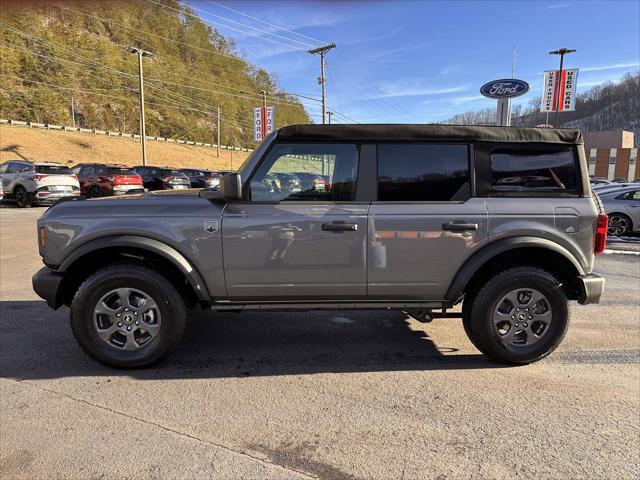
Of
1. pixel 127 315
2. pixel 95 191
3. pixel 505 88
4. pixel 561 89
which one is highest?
pixel 561 89

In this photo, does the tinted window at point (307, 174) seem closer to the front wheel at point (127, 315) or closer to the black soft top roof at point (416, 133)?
the black soft top roof at point (416, 133)

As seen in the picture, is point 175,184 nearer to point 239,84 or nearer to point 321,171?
point 321,171

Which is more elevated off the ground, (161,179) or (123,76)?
(123,76)

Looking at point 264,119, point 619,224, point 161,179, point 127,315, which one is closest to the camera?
point 127,315

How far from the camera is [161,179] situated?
24.4 metres

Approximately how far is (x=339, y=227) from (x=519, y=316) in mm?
1631

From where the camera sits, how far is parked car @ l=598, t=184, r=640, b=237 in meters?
11.8

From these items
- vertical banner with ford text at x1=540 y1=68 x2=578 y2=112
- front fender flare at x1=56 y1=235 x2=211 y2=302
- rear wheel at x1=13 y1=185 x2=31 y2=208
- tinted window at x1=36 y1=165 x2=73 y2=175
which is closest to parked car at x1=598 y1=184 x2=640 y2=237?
front fender flare at x1=56 y1=235 x2=211 y2=302

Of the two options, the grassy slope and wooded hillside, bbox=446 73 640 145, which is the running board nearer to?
the grassy slope

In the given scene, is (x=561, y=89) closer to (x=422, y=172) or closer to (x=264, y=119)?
(x=264, y=119)

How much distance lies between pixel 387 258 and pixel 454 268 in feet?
1.78

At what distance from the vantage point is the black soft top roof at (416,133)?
3596 millimetres

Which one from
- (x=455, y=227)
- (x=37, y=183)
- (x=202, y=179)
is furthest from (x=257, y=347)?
(x=202, y=179)

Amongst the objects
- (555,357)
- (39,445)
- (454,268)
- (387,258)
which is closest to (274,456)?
(39,445)
